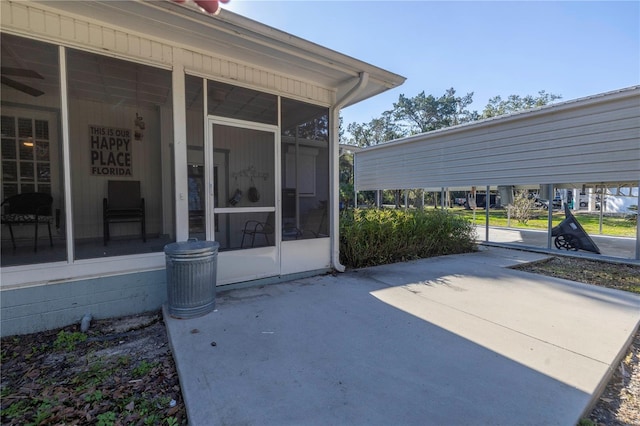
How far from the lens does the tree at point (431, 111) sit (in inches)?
1128

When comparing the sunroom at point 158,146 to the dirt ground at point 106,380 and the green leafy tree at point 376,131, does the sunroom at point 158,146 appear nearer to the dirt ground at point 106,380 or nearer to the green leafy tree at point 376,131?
the dirt ground at point 106,380

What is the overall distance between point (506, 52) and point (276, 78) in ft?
27.5

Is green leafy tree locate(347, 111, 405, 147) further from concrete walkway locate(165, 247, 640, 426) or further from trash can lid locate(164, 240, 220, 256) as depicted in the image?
trash can lid locate(164, 240, 220, 256)

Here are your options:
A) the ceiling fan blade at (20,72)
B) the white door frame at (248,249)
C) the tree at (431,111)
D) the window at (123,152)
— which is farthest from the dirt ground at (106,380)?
the tree at (431,111)

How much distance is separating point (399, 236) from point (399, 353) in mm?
3629

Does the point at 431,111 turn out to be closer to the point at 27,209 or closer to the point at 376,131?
the point at 376,131

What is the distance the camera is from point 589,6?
5.09m

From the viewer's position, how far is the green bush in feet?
16.5

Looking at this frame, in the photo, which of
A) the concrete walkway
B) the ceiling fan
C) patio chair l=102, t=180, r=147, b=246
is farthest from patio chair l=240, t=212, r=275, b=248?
the ceiling fan

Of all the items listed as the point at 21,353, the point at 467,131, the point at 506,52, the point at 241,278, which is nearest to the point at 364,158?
the point at 467,131

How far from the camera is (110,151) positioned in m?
5.42

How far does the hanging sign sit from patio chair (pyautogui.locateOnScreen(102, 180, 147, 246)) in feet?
0.79

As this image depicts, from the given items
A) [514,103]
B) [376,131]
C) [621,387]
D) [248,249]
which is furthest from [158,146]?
[514,103]

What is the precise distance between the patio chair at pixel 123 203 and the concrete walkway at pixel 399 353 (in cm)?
301
